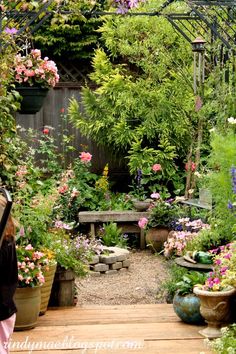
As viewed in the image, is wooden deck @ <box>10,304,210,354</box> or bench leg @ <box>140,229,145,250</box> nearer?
A: wooden deck @ <box>10,304,210,354</box>

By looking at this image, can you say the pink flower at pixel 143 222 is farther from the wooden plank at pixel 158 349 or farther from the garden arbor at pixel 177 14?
the wooden plank at pixel 158 349

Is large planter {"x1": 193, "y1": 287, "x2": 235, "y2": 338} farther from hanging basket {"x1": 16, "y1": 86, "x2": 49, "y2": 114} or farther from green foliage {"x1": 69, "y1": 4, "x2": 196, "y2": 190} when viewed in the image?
green foliage {"x1": 69, "y1": 4, "x2": 196, "y2": 190}

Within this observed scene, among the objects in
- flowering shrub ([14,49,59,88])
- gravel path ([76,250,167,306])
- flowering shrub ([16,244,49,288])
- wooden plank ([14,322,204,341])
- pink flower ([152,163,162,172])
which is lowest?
gravel path ([76,250,167,306])

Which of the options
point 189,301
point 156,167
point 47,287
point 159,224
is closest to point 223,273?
point 189,301

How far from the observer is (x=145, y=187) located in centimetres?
1076

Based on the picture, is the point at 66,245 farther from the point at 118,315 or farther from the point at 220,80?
the point at 220,80

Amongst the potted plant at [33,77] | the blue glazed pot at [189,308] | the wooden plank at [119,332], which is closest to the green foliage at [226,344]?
the wooden plank at [119,332]

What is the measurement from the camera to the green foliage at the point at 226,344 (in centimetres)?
408

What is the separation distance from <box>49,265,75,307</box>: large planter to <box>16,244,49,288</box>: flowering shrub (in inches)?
23.8

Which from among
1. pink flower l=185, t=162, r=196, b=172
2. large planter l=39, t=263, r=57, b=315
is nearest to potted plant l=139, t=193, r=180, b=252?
pink flower l=185, t=162, r=196, b=172

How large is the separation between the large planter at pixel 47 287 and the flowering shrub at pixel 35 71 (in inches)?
65.5

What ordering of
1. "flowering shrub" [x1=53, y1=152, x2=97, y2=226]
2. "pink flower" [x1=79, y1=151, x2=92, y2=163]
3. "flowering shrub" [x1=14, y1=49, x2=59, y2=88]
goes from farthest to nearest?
"pink flower" [x1=79, y1=151, x2=92, y2=163]
"flowering shrub" [x1=53, y1=152, x2=97, y2=226]
"flowering shrub" [x1=14, y1=49, x2=59, y2=88]

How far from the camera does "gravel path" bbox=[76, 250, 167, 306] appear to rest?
7.12m

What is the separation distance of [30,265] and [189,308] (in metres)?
1.20
